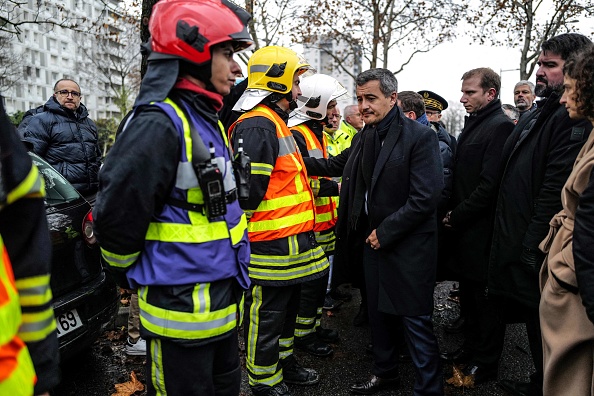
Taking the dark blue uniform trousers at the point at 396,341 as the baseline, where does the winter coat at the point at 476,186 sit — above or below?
above

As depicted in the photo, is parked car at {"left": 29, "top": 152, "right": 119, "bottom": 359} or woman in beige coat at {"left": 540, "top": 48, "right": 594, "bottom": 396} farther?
parked car at {"left": 29, "top": 152, "right": 119, "bottom": 359}

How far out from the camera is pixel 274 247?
339cm

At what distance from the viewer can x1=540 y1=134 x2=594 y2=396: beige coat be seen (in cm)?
244

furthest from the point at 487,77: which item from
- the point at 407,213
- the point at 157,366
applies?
the point at 157,366

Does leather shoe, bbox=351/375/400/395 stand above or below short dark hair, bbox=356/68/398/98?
below

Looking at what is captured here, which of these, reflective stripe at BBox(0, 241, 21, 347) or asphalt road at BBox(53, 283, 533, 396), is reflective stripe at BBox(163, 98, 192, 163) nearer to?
reflective stripe at BBox(0, 241, 21, 347)

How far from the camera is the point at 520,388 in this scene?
3.61 meters

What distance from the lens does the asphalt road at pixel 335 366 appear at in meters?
3.74

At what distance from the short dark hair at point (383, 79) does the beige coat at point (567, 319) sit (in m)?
1.33

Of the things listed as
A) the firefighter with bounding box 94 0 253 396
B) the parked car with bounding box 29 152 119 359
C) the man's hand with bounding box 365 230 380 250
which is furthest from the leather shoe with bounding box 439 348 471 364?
the parked car with bounding box 29 152 119 359

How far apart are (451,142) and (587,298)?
3328 millimetres

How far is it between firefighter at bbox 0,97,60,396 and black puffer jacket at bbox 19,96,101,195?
197 inches

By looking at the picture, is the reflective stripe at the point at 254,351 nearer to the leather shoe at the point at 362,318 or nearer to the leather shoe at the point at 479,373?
the leather shoe at the point at 479,373

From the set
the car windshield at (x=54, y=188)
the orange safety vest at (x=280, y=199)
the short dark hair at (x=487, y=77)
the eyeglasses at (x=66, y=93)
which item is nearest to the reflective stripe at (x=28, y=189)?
the orange safety vest at (x=280, y=199)
